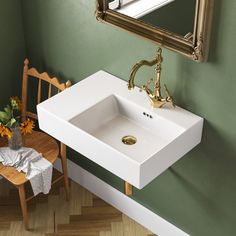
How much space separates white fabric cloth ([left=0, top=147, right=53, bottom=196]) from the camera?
3035mm

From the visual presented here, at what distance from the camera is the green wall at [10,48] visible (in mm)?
3145

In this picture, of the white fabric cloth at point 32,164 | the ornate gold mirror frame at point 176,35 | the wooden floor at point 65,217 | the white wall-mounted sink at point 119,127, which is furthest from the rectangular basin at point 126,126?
the wooden floor at point 65,217

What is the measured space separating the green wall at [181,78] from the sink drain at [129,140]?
0.31 metres

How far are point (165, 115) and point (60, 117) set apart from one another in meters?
0.53

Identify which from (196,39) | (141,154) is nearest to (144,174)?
(141,154)

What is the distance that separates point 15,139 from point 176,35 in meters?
1.25

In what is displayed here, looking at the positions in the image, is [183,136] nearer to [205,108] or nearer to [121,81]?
[205,108]

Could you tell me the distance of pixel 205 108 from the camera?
2.52 meters

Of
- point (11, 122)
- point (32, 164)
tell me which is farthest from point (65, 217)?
point (11, 122)

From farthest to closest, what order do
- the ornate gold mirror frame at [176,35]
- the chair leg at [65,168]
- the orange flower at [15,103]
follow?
the chair leg at [65,168], the orange flower at [15,103], the ornate gold mirror frame at [176,35]

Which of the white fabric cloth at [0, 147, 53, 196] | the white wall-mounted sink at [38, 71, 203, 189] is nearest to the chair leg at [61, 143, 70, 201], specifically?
the white fabric cloth at [0, 147, 53, 196]

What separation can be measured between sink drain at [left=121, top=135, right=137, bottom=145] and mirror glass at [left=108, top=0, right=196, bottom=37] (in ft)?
1.93

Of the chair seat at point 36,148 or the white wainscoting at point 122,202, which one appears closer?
the chair seat at point 36,148

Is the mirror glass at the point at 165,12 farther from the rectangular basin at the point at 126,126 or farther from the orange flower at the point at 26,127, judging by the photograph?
the orange flower at the point at 26,127
